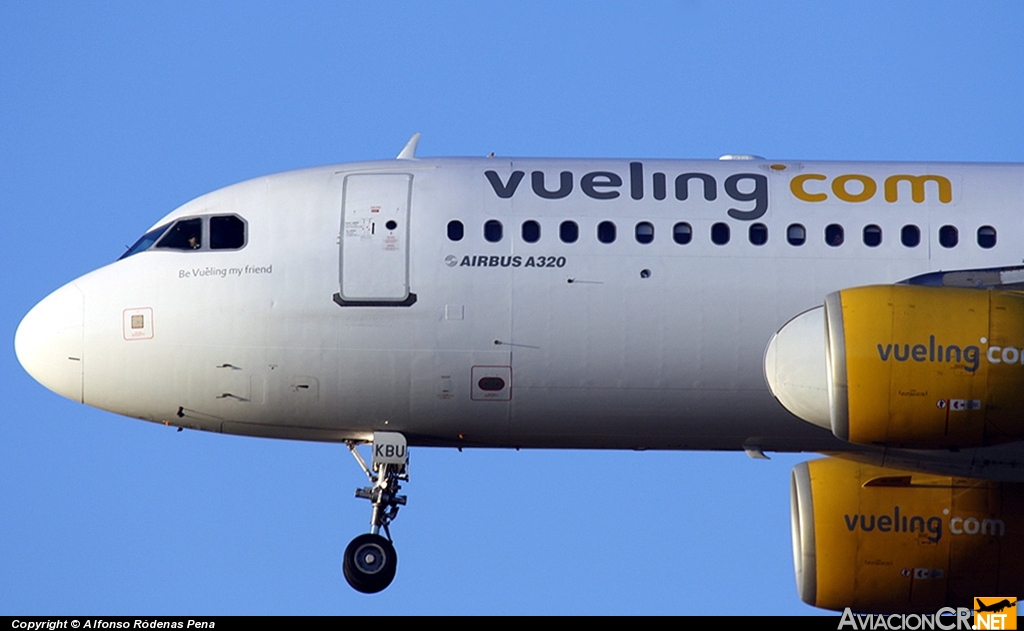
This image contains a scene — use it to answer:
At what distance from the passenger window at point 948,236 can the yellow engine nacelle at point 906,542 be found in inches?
137

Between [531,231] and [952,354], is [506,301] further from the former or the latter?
[952,354]

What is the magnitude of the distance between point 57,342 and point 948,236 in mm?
11933

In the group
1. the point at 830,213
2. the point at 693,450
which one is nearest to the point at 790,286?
the point at 830,213

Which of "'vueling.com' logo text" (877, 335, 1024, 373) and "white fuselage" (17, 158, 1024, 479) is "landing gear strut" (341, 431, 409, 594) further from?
"'vueling.com' logo text" (877, 335, 1024, 373)

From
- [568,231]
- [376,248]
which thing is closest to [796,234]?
[568,231]

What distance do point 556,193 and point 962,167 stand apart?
5670mm

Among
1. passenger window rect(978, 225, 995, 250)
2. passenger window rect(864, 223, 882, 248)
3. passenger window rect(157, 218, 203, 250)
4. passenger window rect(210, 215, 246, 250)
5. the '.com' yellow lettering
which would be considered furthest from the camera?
passenger window rect(157, 218, 203, 250)

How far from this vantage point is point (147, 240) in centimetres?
2711

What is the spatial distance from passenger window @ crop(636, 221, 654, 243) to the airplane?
1.2 inches

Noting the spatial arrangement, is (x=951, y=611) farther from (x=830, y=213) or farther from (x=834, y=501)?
(x=830, y=213)

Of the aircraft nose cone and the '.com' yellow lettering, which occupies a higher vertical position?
the '.com' yellow lettering

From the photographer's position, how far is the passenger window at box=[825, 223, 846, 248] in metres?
25.7

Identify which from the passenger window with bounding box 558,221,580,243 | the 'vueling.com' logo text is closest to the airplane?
the passenger window with bounding box 558,221,580,243

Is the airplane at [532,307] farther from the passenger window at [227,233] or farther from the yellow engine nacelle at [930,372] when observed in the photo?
the yellow engine nacelle at [930,372]
